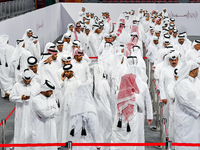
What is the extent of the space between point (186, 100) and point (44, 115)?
2427 mm

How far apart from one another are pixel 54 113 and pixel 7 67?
16.9ft

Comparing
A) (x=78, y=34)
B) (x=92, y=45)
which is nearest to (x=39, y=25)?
(x=78, y=34)

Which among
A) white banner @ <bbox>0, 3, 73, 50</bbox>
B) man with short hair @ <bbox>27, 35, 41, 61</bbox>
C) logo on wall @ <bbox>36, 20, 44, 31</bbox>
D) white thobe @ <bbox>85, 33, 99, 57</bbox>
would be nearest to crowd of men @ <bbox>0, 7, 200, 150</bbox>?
man with short hair @ <bbox>27, 35, 41, 61</bbox>

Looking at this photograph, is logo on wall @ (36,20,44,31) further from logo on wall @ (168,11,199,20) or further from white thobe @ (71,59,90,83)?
logo on wall @ (168,11,199,20)

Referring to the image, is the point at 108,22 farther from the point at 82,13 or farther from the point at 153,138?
the point at 153,138

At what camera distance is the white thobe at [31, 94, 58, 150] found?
5.81 metres

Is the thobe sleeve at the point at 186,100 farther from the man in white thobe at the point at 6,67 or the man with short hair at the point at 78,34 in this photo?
the man with short hair at the point at 78,34

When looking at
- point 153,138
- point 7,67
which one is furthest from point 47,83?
point 7,67

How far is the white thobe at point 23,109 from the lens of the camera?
6629mm

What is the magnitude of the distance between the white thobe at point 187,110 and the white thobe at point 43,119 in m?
2.17

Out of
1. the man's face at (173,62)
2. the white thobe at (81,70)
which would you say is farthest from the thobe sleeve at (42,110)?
the man's face at (173,62)

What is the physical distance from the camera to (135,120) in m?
5.78

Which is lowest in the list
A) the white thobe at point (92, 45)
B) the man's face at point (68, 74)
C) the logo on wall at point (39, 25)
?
the man's face at point (68, 74)

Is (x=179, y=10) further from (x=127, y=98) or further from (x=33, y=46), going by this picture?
(x=127, y=98)
